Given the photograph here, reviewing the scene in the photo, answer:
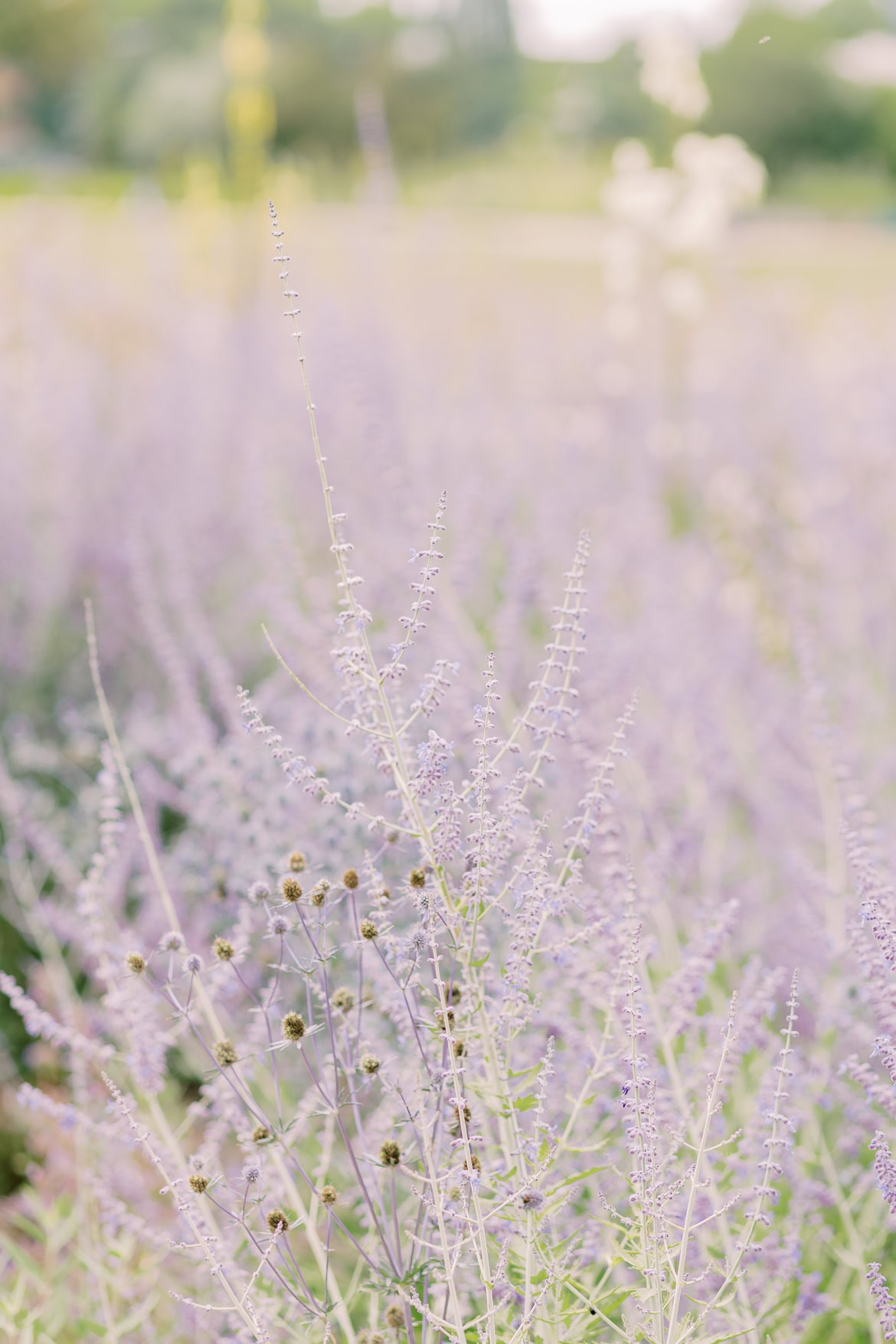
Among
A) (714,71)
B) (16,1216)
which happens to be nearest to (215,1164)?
(16,1216)

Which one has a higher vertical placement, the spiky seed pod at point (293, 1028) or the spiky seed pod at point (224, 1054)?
the spiky seed pod at point (293, 1028)

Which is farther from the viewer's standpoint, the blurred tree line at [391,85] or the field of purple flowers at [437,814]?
the blurred tree line at [391,85]

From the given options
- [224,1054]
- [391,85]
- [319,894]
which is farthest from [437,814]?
[391,85]

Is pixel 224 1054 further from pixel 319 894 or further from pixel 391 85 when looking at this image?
pixel 391 85

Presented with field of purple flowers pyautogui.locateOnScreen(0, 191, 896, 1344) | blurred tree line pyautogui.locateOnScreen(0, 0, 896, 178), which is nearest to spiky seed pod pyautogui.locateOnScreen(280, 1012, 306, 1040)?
field of purple flowers pyautogui.locateOnScreen(0, 191, 896, 1344)

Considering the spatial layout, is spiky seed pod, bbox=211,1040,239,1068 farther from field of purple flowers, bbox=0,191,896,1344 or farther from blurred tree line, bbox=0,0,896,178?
blurred tree line, bbox=0,0,896,178

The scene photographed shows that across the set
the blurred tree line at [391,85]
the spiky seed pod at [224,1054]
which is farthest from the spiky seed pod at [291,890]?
the blurred tree line at [391,85]

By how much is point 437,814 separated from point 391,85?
3373 centimetres

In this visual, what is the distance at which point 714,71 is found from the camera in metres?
30.9

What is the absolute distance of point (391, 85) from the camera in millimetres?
31547

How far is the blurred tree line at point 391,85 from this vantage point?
30703mm

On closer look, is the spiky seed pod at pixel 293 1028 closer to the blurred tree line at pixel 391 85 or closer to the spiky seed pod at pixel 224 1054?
the spiky seed pod at pixel 224 1054

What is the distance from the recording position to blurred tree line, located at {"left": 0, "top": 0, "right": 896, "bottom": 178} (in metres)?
30.7

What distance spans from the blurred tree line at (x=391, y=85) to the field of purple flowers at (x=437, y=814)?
2121cm
